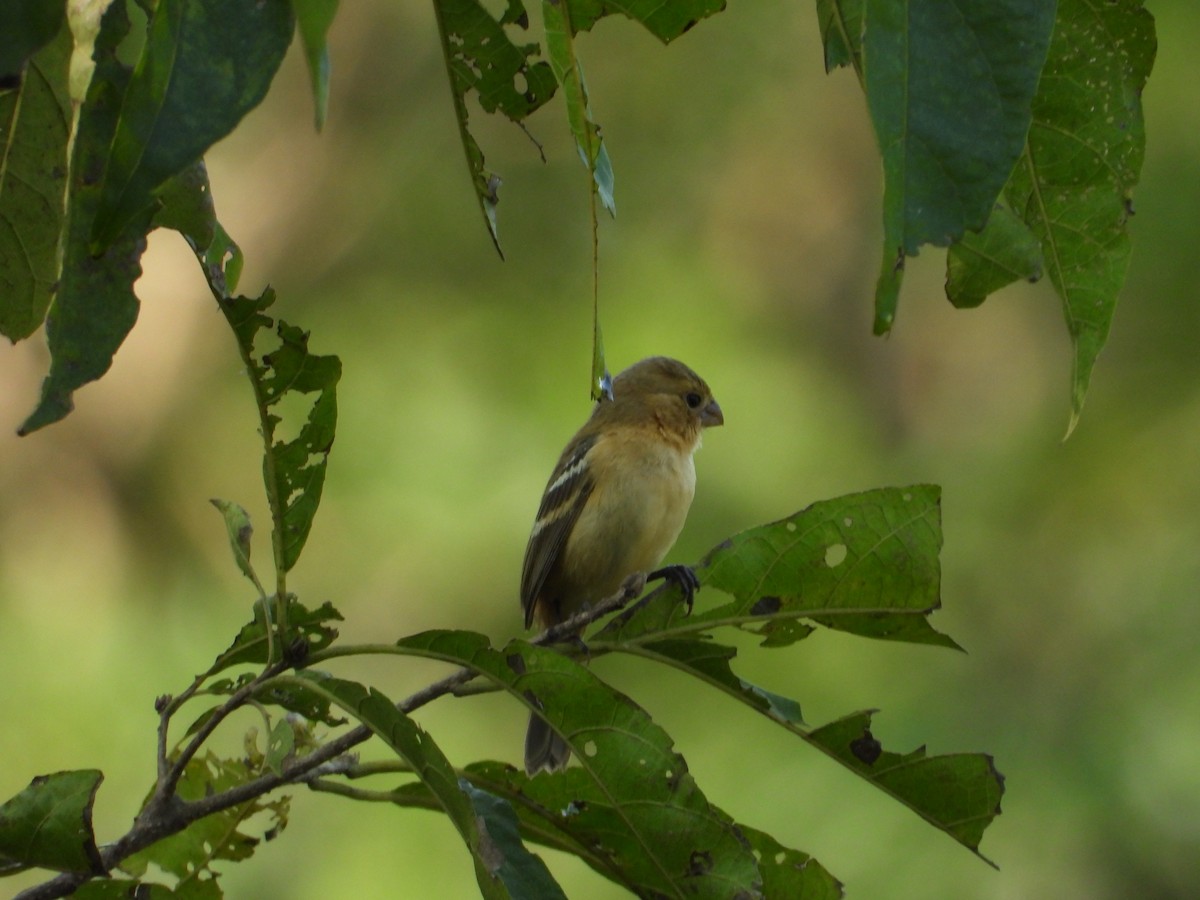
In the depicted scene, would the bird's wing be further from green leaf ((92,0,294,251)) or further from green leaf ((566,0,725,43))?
green leaf ((92,0,294,251))

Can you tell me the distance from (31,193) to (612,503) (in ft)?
8.53

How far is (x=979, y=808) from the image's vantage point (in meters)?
1.83

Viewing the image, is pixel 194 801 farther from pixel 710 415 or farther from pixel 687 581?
pixel 710 415

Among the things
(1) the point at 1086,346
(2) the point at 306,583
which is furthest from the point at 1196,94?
(1) the point at 1086,346

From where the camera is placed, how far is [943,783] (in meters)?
1.85

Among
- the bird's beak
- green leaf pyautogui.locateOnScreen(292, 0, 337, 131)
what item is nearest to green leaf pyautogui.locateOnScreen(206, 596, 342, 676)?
green leaf pyautogui.locateOnScreen(292, 0, 337, 131)

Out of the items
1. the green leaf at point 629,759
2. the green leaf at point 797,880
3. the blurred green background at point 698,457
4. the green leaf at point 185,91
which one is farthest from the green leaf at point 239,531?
the blurred green background at point 698,457

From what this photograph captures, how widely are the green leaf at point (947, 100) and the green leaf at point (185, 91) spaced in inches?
17.4

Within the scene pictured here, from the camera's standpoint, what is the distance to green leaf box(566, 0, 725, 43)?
1498 mm

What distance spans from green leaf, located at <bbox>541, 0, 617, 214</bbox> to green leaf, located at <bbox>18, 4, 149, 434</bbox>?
0.43 meters

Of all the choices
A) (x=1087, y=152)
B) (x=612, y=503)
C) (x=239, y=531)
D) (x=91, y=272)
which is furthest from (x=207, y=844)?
(x=612, y=503)

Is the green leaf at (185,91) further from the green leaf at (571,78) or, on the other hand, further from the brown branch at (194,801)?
the brown branch at (194,801)

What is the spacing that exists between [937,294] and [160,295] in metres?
3.78

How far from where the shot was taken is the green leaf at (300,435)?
1.78 meters
